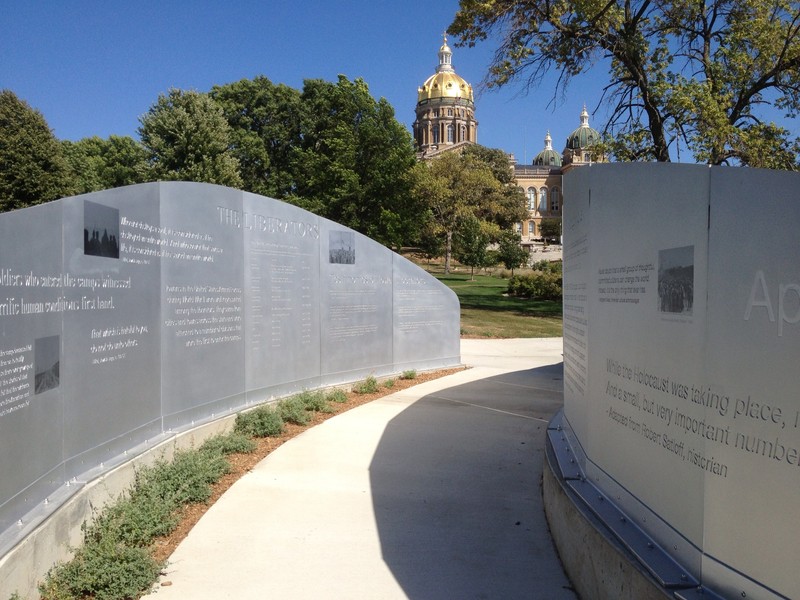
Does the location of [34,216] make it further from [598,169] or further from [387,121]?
[387,121]

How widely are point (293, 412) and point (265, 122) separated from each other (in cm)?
4385

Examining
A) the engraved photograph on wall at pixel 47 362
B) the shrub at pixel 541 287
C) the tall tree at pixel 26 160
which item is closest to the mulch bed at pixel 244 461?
the engraved photograph on wall at pixel 47 362

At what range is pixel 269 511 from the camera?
593cm

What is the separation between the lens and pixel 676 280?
3414 millimetres

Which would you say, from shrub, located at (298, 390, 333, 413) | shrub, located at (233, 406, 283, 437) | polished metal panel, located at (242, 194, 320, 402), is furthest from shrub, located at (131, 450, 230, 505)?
shrub, located at (298, 390, 333, 413)

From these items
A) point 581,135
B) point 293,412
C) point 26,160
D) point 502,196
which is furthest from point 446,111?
point 293,412

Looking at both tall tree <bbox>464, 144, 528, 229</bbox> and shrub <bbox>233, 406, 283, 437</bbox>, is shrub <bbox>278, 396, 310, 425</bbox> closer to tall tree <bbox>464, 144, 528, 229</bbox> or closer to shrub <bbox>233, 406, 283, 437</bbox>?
shrub <bbox>233, 406, 283, 437</bbox>

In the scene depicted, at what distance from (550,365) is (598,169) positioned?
424 inches

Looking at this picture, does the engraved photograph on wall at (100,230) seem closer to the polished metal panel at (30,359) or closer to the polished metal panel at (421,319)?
the polished metal panel at (30,359)

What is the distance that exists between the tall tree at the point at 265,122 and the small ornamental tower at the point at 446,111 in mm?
71706

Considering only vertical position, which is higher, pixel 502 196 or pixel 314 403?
pixel 502 196

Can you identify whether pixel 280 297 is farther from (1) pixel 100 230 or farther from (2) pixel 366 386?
(1) pixel 100 230

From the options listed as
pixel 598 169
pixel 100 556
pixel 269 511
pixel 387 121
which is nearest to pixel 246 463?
pixel 269 511

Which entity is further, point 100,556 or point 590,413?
point 590,413
